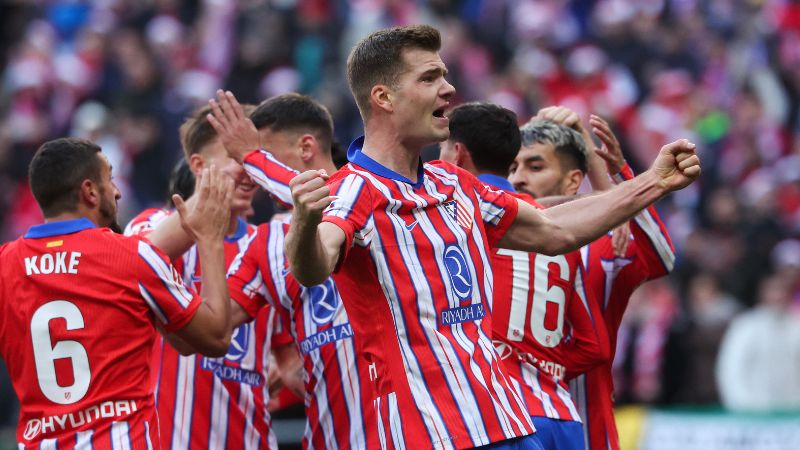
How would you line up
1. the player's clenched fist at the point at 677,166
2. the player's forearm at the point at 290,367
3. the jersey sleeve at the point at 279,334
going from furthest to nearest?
the player's forearm at the point at 290,367 → the jersey sleeve at the point at 279,334 → the player's clenched fist at the point at 677,166

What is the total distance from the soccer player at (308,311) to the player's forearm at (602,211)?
123 cm

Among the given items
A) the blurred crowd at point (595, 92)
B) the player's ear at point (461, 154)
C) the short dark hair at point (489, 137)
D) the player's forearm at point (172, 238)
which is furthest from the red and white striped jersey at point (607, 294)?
the blurred crowd at point (595, 92)

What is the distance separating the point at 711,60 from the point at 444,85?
13.5 m

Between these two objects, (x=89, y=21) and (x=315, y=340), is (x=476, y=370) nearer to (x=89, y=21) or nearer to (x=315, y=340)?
(x=315, y=340)

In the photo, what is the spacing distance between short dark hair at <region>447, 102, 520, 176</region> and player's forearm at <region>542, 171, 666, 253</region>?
1.00 metres

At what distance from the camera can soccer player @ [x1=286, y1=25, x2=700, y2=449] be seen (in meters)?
→ 5.24

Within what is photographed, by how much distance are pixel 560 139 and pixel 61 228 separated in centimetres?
280

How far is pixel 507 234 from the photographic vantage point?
5859mm

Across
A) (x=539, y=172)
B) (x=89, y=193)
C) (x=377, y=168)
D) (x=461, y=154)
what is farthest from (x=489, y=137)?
(x=89, y=193)

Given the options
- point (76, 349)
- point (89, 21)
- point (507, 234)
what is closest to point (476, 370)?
point (507, 234)

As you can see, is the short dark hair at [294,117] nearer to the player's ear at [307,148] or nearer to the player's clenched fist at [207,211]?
the player's ear at [307,148]

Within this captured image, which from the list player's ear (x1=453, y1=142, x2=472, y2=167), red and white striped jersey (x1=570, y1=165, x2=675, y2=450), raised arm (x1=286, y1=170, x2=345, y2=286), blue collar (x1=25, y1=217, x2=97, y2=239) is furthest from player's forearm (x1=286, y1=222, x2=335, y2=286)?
red and white striped jersey (x1=570, y1=165, x2=675, y2=450)

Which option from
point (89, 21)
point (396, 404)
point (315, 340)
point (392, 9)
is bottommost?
point (396, 404)

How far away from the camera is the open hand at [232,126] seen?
6.62m
